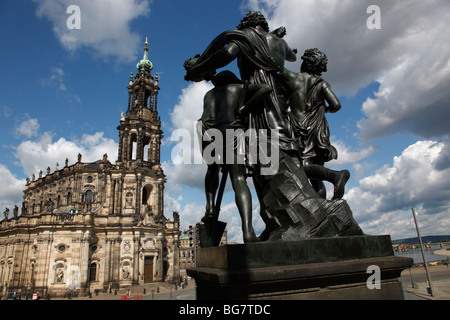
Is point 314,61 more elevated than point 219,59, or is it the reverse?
point 314,61

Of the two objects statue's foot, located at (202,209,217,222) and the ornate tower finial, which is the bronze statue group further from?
the ornate tower finial

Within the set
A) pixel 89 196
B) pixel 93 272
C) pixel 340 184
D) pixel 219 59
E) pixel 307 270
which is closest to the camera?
pixel 307 270

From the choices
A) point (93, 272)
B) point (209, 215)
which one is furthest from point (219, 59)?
point (93, 272)

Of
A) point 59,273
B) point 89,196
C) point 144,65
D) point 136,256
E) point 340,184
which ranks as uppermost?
point 144,65

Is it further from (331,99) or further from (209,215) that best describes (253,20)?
(209,215)

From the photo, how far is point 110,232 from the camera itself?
39.4m

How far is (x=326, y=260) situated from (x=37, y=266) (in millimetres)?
41859

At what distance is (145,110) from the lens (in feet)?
164

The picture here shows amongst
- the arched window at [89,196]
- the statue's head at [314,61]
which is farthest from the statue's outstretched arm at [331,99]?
the arched window at [89,196]

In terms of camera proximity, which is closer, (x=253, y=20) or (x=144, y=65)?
(x=253, y=20)

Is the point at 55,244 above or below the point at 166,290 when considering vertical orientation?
above

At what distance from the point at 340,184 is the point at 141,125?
4624cm
